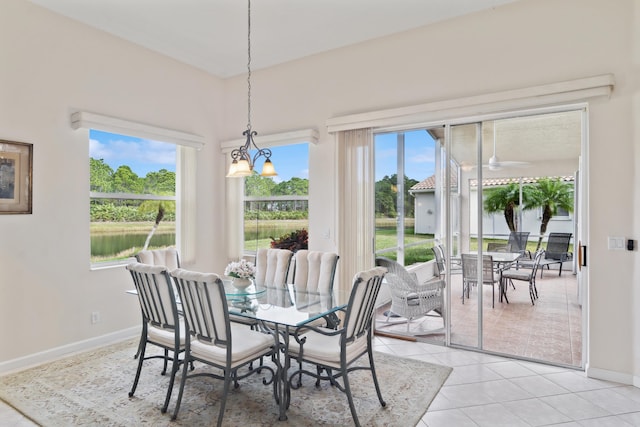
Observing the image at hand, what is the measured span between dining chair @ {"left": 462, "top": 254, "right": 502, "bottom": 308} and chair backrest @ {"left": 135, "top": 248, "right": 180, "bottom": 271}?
2943 mm

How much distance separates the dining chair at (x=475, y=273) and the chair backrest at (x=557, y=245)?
1.68 ft

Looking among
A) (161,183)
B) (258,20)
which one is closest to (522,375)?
(258,20)

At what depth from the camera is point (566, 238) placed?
11.2 ft

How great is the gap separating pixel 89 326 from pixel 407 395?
3.20 m

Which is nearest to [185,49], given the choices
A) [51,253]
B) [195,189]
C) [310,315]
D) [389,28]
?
[195,189]

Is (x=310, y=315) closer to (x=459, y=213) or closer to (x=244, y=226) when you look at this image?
(x=459, y=213)

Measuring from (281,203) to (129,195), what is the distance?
6.03ft

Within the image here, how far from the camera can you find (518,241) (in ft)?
11.9

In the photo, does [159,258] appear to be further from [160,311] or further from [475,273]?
[475,273]

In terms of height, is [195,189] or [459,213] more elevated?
[195,189]

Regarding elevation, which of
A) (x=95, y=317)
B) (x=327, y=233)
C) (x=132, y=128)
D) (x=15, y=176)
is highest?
(x=132, y=128)

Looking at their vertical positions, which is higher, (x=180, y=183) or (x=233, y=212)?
(x=180, y=183)

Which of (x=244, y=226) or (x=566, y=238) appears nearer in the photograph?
(x=566, y=238)

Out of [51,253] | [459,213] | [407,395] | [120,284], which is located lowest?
[407,395]
